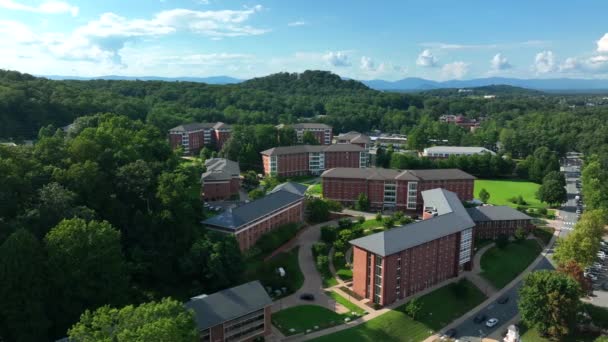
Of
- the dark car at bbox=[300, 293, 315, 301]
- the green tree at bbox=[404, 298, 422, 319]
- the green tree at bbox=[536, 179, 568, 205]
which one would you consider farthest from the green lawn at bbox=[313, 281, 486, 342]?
the green tree at bbox=[536, 179, 568, 205]

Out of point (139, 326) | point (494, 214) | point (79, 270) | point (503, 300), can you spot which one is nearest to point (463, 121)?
point (494, 214)

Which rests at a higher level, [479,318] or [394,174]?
[394,174]

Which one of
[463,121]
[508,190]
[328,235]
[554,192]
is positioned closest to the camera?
[328,235]

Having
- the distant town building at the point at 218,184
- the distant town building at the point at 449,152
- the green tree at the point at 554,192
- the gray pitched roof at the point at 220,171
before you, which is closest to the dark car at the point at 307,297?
the distant town building at the point at 218,184

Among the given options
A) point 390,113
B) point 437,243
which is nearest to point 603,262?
point 437,243

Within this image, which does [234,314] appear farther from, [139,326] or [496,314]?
[496,314]

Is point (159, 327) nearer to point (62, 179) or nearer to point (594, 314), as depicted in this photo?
point (62, 179)

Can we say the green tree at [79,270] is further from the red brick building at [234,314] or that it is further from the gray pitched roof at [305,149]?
the gray pitched roof at [305,149]
